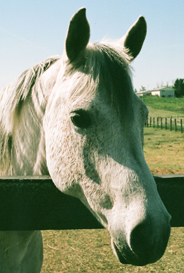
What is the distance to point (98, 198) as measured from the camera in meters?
1.43

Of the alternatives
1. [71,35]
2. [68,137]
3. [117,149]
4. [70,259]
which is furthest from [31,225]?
[70,259]

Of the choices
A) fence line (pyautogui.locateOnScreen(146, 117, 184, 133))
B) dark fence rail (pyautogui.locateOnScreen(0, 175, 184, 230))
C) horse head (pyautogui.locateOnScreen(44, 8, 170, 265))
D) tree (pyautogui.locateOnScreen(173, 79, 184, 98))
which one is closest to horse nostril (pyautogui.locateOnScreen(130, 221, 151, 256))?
horse head (pyautogui.locateOnScreen(44, 8, 170, 265))

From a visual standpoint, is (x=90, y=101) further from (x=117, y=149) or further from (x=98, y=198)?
(x=98, y=198)

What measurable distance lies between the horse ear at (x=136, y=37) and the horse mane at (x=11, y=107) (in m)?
0.62

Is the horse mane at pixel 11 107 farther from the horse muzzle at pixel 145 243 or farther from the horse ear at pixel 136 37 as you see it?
the horse muzzle at pixel 145 243

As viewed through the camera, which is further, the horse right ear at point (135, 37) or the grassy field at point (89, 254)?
the grassy field at point (89, 254)

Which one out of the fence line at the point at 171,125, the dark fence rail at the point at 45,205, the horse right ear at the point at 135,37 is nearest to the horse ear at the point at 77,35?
the horse right ear at the point at 135,37

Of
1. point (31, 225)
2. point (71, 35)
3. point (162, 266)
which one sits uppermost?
point (71, 35)

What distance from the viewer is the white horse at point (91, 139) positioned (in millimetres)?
1267

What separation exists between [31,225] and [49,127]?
0.62 metres

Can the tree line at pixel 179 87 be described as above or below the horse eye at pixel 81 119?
below

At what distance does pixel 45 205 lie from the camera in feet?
4.95

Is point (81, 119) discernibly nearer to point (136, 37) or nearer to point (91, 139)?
point (91, 139)

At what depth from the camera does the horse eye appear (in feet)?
4.88
